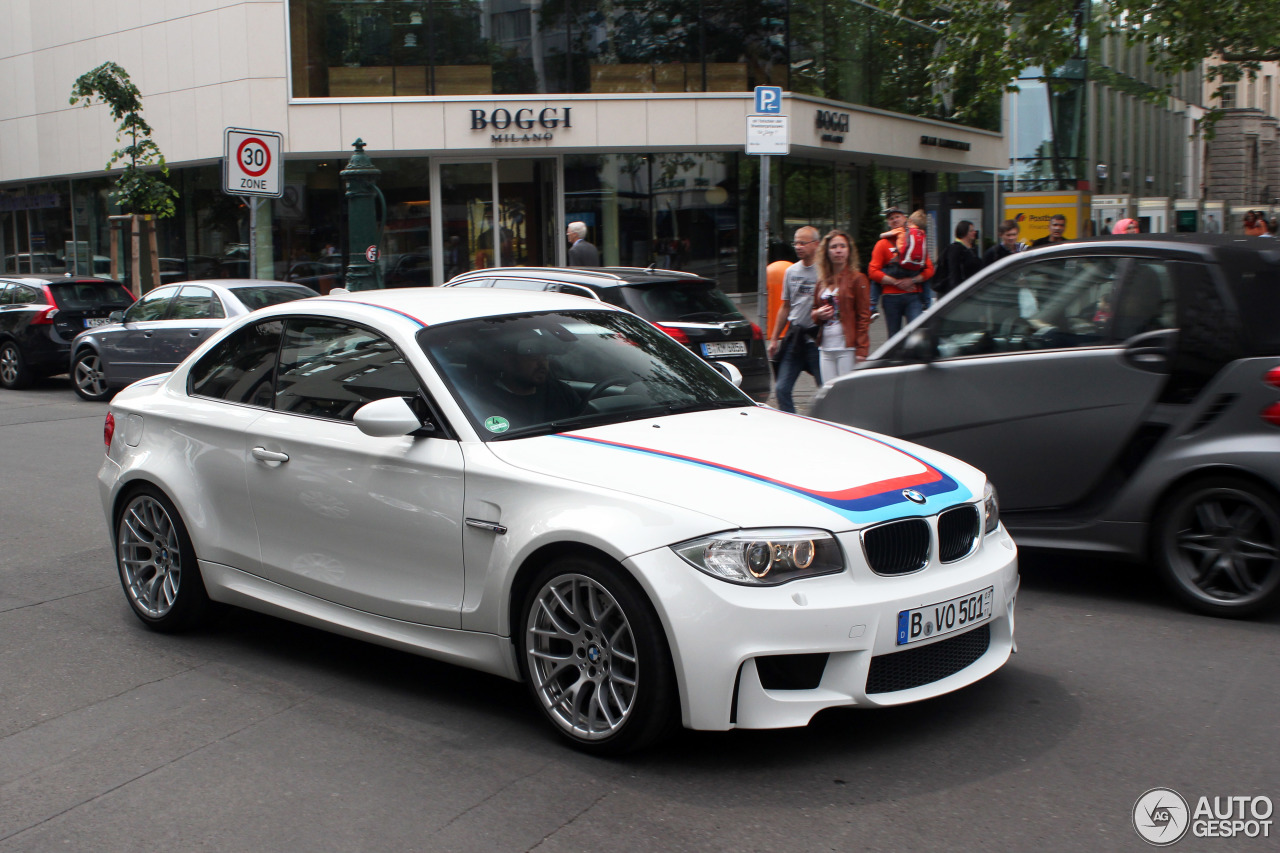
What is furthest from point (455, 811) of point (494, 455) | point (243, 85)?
point (243, 85)

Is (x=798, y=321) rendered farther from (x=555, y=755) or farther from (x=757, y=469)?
(x=555, y=755)

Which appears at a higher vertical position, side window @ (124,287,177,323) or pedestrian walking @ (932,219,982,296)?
pedestrian walking @ (932,219,982,296)

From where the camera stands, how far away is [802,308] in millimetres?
10531

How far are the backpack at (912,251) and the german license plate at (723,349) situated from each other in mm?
3104

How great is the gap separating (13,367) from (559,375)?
15239 mm

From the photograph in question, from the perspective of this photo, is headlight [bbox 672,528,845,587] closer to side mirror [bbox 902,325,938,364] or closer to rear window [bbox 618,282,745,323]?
side mirror [bbox 902,325,938,364]

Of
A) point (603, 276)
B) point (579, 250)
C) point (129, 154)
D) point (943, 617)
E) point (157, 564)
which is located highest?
point (129, 154)

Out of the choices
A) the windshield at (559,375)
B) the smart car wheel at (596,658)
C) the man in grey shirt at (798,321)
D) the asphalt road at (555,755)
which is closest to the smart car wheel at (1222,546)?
the asphalt road at (555,755)

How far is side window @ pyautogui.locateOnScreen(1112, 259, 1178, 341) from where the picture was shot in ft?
19.2

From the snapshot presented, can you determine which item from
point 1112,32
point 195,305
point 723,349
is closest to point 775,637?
point 723,349

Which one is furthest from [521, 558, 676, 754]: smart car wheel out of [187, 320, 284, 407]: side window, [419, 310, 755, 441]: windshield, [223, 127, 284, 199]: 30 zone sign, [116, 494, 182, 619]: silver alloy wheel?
[223, 127, 284, 199]: 30 zone sign

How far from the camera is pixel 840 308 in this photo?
1023cm

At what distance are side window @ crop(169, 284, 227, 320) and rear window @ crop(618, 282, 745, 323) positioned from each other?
6.35 meters

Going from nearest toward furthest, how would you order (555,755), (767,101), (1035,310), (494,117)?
(555,755)
(1035,310)
(767,101)
(494,117)
